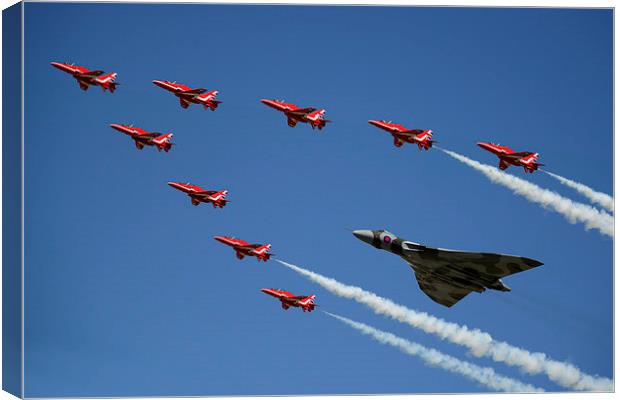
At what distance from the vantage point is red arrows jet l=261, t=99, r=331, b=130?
174 ft

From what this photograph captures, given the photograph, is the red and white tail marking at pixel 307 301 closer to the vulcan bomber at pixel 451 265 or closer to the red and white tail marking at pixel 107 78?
the vulcan bomber at pixel 451 265

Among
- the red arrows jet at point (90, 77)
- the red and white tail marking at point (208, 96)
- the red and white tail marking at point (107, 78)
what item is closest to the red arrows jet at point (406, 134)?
the red and white tail marking at point (208, 96)

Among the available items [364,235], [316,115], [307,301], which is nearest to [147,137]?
[316,115]

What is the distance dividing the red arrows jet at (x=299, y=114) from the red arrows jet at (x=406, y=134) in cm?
Answer: 207

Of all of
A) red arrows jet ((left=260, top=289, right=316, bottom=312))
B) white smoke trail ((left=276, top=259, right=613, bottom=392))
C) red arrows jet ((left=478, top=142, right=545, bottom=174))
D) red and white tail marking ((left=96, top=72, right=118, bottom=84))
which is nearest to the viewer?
white smoke trail ((left=276, top=259, right=613, bottom=392))

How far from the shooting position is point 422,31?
50688 mm

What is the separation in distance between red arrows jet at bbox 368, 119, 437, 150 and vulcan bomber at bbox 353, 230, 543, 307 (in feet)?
12.6

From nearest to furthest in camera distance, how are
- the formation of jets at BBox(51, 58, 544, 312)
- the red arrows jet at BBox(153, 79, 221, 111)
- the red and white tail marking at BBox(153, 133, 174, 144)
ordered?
the formation of jets at BBox(51, 58, 544, 312) → the red arrows jet at BBox(153, 79, 221, 111) → the red and white tail marking at BBox(153, 133, 174, 144)

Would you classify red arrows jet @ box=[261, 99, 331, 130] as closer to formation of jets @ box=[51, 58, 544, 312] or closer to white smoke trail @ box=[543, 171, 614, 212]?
formation of jets @ box=[51, 58, 544, 312]

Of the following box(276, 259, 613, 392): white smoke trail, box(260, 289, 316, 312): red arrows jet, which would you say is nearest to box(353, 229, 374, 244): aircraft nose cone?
box(276, 259, 613, 392): white smoke trail

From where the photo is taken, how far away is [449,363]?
51.1 meters

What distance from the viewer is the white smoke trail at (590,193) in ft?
165

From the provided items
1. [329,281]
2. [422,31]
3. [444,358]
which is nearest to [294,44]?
[422,31]

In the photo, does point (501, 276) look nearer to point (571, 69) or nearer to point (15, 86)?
point (571, 69)
